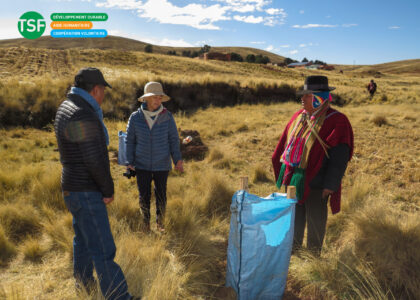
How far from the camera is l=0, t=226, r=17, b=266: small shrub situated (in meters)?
3.01

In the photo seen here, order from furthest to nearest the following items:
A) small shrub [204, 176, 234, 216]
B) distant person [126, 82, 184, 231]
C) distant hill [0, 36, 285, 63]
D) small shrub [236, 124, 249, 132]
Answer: distant hill [0, 36, 285, 63], small shrub [236, 124, 249, 132], small shrub [204, 176, 234, 216], distant person [126, 82, 184, 231]

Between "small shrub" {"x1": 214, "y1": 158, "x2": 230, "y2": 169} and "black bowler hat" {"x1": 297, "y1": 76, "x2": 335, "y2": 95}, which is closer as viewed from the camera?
"black bowler hat" {"x1": 297, "y1": 76, "x2": 335, "y2": 95}

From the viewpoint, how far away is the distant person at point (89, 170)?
5.98 feet

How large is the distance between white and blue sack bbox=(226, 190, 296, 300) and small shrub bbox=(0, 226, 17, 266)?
2.56 meters

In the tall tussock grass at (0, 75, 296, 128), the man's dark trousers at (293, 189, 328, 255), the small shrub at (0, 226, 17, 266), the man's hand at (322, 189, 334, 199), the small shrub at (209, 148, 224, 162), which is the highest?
the tall tussock grass at (0, 75, 296, 128)

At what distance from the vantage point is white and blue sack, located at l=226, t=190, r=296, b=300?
7.03 feet

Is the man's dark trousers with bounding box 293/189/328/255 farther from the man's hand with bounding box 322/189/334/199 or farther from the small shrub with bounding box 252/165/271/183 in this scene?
the small shrub with bounding box 252/165/271/183

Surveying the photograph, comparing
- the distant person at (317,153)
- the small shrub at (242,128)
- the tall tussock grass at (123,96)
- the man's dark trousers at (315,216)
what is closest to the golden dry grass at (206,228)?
the man's dark trousers at (315,216)

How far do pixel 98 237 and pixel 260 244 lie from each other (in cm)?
128

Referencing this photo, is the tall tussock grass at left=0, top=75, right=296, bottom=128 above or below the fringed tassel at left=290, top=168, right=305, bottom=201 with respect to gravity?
above

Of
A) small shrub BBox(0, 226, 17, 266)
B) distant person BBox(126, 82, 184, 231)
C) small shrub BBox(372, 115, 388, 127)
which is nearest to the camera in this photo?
small shrub BBox(0, 226, 17, 266)

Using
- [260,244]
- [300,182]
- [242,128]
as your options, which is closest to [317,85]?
[300,182]

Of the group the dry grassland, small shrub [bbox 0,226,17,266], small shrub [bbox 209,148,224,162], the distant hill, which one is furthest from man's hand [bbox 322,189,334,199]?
the distant hill

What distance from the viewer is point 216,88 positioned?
15859 millimetres
